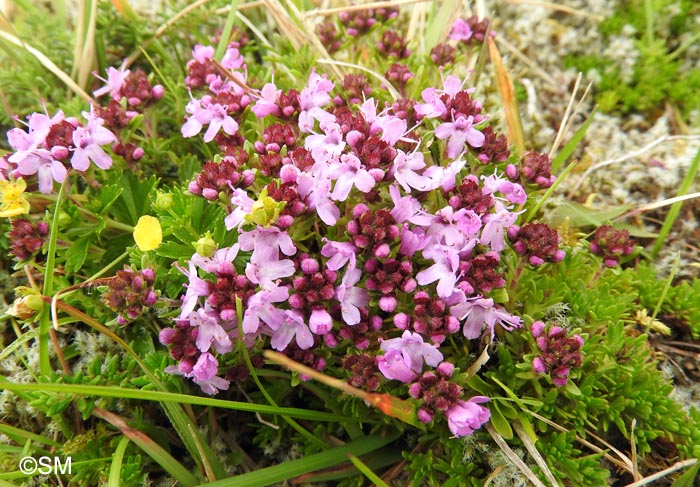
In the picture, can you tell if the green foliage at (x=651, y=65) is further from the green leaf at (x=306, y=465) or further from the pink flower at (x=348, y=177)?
the green leaf at (x=306, y=465)

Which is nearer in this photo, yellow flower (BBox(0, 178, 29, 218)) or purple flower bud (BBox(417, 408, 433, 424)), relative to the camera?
purple flower bud (BBox(417, 408, 433, 424))

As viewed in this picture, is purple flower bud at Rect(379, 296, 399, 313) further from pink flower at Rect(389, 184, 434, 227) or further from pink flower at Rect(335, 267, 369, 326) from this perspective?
pink flower at Rect(389, 184, 434, 227)

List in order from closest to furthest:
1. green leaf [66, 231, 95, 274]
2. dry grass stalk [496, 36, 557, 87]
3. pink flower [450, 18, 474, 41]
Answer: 1. green leaf [66, 231, 95, 274]
2. pink flower [450, 18, 474, 41]
3. dry grass stalk [496, 36, 557, 87]

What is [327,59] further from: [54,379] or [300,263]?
[54,379]

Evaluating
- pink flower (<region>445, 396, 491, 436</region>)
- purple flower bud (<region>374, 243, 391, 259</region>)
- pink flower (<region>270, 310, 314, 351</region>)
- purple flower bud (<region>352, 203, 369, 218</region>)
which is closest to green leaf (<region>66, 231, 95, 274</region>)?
pink flower (<region>270, 310, 314, 351</region>)

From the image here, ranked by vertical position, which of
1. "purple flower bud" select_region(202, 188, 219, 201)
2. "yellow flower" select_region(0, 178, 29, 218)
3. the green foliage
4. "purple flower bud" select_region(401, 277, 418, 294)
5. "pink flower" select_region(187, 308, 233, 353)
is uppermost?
"yellow flower" select_region(0, 178, 29, 218)

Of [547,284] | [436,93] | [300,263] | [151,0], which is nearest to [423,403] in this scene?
[300,263]

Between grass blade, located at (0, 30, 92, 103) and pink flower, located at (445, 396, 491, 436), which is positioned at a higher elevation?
grass blade, located at (0, 30, 92, 103)

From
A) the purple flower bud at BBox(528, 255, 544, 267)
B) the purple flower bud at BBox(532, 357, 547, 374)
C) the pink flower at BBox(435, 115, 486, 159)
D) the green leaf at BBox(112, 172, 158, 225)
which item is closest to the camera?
the purple flower bud at BBox(532, 357, 547, 374)
